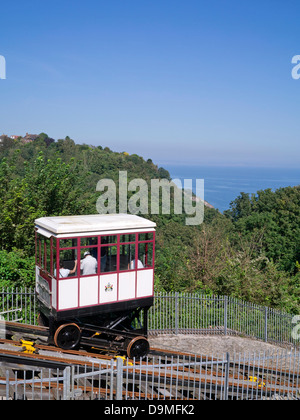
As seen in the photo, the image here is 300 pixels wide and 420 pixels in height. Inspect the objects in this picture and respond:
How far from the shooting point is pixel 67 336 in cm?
1047

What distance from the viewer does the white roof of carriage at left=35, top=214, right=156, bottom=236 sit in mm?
10047

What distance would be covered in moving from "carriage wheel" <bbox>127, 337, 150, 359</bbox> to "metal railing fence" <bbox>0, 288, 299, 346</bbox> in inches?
142

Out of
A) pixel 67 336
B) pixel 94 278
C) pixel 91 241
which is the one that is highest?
pixel 91 241

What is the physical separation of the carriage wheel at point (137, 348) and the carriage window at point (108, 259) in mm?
2071

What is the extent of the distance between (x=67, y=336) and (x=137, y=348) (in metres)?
2.00

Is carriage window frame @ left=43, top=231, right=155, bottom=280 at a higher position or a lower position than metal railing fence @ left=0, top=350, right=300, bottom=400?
higher

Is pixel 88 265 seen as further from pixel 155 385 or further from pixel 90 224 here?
pixel 155 385

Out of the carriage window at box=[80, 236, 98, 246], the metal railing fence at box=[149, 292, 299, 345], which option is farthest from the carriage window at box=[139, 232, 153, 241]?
the metal railing fence at box=[149, 292, 299, 345]

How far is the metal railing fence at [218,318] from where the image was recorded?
15164 millimetres

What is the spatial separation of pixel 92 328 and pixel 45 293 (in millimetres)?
1628

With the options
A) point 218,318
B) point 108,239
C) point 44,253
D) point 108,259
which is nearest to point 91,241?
point 108,239

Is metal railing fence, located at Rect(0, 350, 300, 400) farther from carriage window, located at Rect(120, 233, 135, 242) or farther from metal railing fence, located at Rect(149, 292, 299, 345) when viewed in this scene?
metal railing fence, located at Rect(149, 292, 299, 345)

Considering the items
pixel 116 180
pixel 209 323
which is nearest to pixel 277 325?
pixel 209 323

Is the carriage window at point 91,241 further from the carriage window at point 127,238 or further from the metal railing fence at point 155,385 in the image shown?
the metal railing fence at point 155,385
